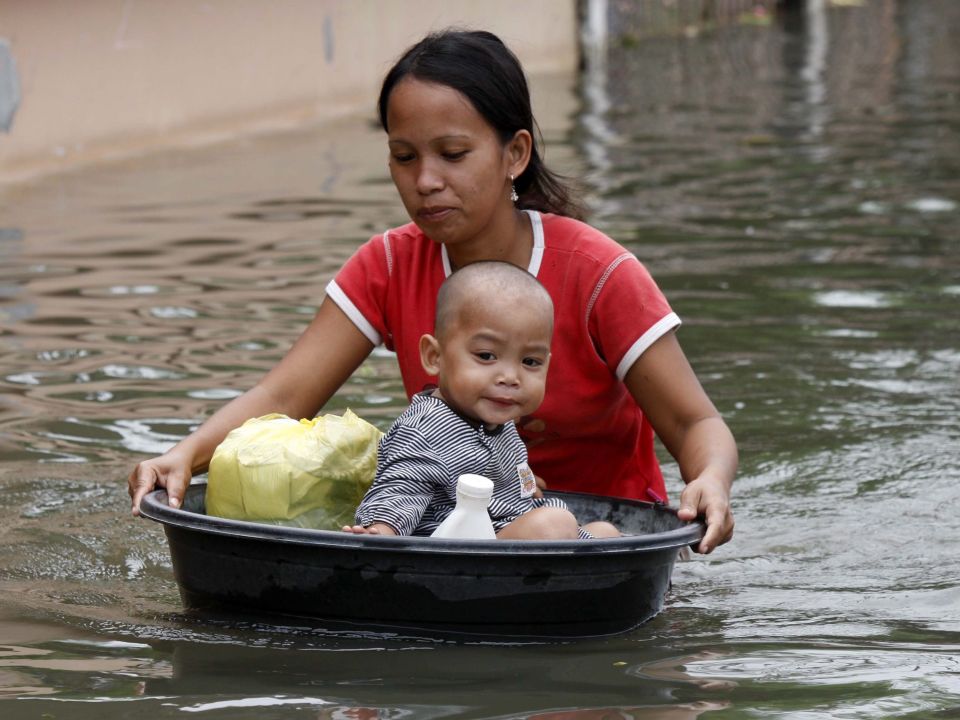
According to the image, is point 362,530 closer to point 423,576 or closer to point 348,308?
point 423,576

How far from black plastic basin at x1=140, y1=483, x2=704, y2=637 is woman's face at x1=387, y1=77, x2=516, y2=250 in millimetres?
941

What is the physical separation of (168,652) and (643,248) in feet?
17.2

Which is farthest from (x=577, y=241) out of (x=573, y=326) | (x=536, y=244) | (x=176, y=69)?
(x=176, y=69)

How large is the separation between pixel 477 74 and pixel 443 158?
8.2 inches

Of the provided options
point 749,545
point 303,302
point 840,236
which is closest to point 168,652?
point 749,545

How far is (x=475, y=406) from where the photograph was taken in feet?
11.0

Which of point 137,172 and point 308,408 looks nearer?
point 308,408

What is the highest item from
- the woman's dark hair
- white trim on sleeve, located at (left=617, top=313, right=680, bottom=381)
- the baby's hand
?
the woman's dark hair

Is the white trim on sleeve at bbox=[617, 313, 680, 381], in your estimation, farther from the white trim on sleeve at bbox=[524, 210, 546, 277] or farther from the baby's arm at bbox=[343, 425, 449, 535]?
the baby's arm at bbox=[343, 425, 449, 535]

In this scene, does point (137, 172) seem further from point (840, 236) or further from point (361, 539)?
point (361, 539)

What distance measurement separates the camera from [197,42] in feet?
39.0

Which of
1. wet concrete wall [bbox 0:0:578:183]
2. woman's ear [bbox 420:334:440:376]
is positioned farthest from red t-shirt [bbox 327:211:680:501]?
wet concrete wall [bbox 0:0:578:183]

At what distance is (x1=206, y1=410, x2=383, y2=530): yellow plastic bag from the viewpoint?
3.48m

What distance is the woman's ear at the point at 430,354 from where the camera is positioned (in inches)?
137
